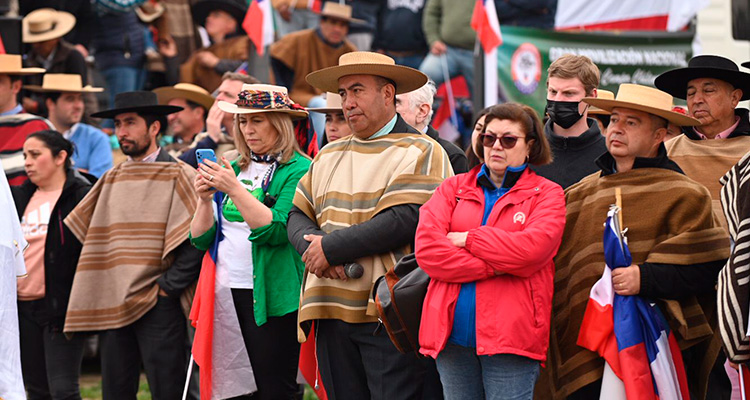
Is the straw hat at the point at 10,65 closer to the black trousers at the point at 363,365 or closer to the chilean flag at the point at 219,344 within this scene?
the chilean flag at the point at 219,344

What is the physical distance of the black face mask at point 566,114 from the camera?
5492 millimetres

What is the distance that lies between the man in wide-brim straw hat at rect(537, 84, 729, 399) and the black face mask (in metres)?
0.54

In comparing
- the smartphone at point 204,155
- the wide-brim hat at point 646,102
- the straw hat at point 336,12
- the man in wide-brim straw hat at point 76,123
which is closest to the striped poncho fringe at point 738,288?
the wide-brim hat at point 646,102

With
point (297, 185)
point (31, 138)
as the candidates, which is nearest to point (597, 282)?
point (297, 185)

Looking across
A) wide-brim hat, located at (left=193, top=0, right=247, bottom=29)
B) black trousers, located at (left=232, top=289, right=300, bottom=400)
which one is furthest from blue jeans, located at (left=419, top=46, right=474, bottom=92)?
black trousers, located at (left=232, top=289, right=300, bottom=400)

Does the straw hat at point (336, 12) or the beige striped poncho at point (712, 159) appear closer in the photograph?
the beige striped poncho at point (712, 159)

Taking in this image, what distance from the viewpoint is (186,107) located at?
342 inches

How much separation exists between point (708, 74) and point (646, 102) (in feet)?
3.21

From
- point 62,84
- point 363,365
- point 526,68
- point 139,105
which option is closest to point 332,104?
point 139,105

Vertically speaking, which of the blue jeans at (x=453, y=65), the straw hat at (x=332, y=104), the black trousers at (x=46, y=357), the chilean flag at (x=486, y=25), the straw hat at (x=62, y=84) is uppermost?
the chilean flag at (x=486, y=25)

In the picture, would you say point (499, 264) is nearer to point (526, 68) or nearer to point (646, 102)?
point (646, 102)

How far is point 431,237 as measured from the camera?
4.56 metres

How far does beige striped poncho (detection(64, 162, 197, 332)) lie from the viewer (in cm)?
643

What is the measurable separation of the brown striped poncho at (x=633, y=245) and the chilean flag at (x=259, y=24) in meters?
5.70
